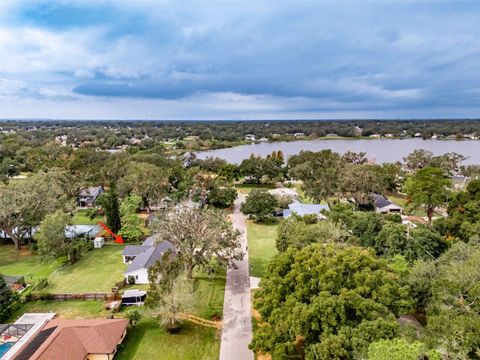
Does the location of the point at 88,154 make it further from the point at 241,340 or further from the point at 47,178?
the point at 241,340

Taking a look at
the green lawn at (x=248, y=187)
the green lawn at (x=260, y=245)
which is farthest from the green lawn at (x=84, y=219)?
the green lawn at (x=248, y=187)

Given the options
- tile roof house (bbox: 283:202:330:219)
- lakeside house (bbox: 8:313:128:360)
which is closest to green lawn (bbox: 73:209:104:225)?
tile roof house (bbox: 283:202:330:219)

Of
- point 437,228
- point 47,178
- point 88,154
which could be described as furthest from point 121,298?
point 88,154

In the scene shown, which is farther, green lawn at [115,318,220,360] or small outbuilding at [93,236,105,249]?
small outbuilding at [93,236,105,249]

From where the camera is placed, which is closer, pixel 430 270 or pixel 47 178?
pixel 430 270

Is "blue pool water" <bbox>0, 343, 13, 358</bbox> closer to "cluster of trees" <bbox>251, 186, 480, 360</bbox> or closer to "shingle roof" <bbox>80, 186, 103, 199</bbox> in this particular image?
"cluster of trees" <bbox>251, 186, 480, 360</bbox>

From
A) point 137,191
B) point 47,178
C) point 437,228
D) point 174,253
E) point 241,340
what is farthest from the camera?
point 137,191

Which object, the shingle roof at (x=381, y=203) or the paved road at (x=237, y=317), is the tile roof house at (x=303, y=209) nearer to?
the shingle roof at (x=381, y=203)
